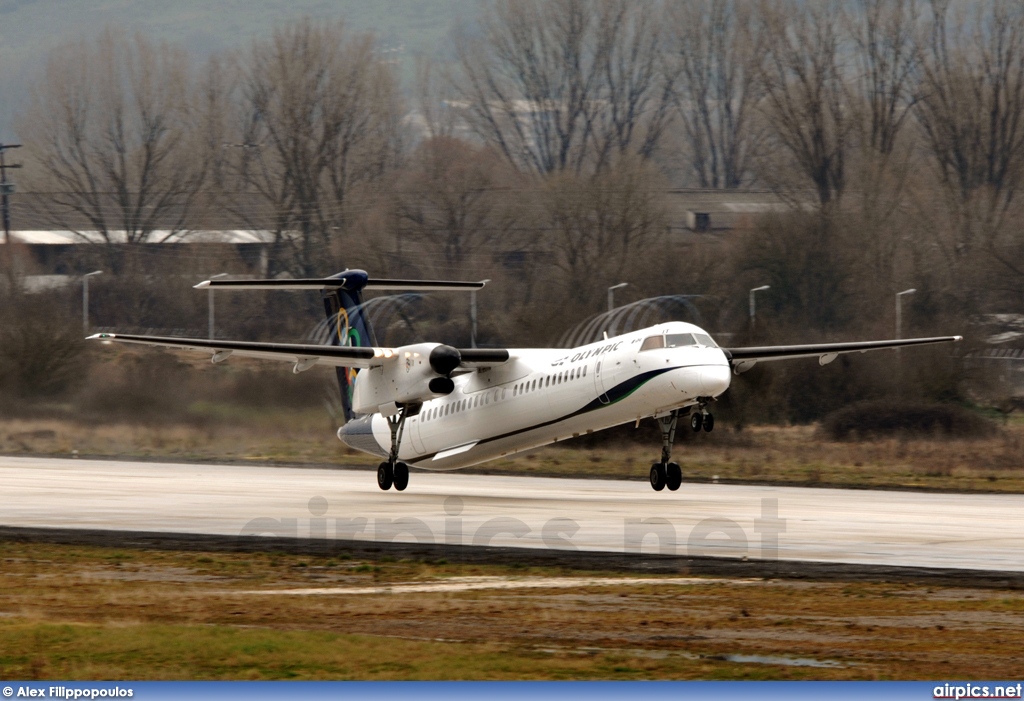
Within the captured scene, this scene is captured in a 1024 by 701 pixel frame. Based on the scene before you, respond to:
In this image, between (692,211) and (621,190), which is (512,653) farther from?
(692,211)

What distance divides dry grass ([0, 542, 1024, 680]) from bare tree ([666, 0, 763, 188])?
8699 centimetres

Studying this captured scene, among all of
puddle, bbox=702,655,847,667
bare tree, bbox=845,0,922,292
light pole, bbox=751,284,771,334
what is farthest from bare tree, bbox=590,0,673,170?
puddle, bbox=702,655,847,667

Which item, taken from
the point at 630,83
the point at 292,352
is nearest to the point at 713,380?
the point at 292,352

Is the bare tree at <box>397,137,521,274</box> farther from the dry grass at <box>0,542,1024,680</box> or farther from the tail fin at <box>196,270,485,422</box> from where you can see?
the dry grass at <box>0,542,1024,680</box>

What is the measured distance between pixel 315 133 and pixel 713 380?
218 feet

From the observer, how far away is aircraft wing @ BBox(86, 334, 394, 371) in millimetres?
29031

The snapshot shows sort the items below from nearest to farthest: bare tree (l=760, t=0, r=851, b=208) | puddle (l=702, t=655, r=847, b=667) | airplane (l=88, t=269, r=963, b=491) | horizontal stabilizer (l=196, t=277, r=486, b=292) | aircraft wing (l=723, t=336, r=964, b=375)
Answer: puddle (l=702, t=655, r=847, b=667) → airplane (l=88, t=269, r=963, b=491) → aircraft wing (l=723, t=336, r=964, b=375) → horizontal stabilizer (l=196, t=277, r=486, b=292) → bare tree (l=760, t=0, r=851, b=208)

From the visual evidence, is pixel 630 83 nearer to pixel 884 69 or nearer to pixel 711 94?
pixel 711 94

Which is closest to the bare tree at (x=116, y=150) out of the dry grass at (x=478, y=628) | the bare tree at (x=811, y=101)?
the bare tree at (x=811, y=101)

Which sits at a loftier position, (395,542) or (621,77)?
(621,77)

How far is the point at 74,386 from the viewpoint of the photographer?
46.5 metres

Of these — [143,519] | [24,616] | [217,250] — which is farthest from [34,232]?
[24,616]

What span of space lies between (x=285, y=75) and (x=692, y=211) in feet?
88.9

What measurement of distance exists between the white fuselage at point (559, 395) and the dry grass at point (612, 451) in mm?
6840
